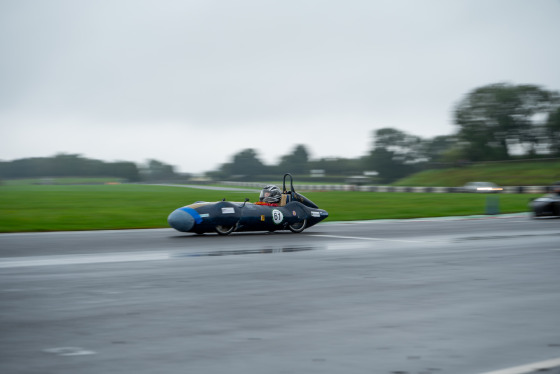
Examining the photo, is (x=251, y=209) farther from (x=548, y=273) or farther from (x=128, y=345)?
(x=128, y=345)

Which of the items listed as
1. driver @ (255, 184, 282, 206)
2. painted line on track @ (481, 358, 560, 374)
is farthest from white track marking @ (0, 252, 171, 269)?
painted line on track @ (481, 358, 560, 374)

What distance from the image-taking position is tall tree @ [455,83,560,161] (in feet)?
334

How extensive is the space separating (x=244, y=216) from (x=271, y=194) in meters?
1.78

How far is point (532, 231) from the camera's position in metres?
17.9

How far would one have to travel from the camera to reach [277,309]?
6.90 meters

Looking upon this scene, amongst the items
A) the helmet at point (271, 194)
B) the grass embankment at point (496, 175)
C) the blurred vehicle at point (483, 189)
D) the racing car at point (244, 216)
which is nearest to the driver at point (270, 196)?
the helmet at point (271, 194)

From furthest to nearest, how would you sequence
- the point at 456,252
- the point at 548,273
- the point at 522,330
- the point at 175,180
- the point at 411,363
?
the point at 175,180, the point at 456,252, the point at 548,273, the point at 522,330, the point at 411,363

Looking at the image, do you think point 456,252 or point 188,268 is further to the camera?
point 456,252

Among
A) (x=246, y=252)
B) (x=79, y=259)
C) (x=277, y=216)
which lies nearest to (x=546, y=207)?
(x=277, y=216)

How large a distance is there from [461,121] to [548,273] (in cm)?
9899

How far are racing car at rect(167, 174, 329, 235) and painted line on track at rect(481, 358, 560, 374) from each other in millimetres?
11047

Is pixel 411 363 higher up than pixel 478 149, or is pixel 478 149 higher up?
pixel 478 149

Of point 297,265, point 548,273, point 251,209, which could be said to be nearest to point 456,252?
point 548,273

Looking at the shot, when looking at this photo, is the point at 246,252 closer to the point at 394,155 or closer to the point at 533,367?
the point at 533,367
